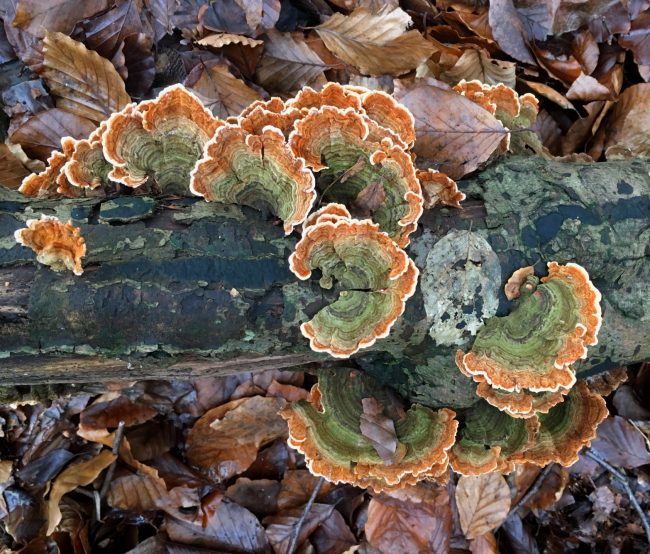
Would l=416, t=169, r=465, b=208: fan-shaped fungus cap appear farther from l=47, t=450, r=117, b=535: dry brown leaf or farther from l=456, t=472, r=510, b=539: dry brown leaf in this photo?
l=47, t=450, r=117, b=535: dry brown leaf

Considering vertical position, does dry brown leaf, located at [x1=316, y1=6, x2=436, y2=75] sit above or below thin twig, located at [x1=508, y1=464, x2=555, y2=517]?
above

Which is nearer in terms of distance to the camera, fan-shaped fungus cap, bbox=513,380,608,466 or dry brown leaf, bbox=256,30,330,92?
fan-shaped fungus cap, bbox=513,380,608,466

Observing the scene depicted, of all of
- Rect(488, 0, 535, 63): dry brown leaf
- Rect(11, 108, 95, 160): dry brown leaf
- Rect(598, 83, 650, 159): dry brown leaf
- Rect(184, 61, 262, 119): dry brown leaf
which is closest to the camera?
Rect(11, 108, 95, 160): dry brown leaf

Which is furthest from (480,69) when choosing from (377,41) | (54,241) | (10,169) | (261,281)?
(10,169)

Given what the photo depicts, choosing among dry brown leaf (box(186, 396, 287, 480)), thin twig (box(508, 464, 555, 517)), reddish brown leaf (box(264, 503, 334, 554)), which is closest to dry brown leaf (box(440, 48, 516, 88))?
dry brown leaf (box(186, 396, 287, 480))

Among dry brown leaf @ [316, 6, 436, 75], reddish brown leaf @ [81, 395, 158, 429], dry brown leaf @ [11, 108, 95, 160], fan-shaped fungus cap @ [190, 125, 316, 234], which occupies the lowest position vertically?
reddish brown leaf @ [81, 395, 158, 429]

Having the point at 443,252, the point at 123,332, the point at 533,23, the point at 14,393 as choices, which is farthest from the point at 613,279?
the point at 14,393
